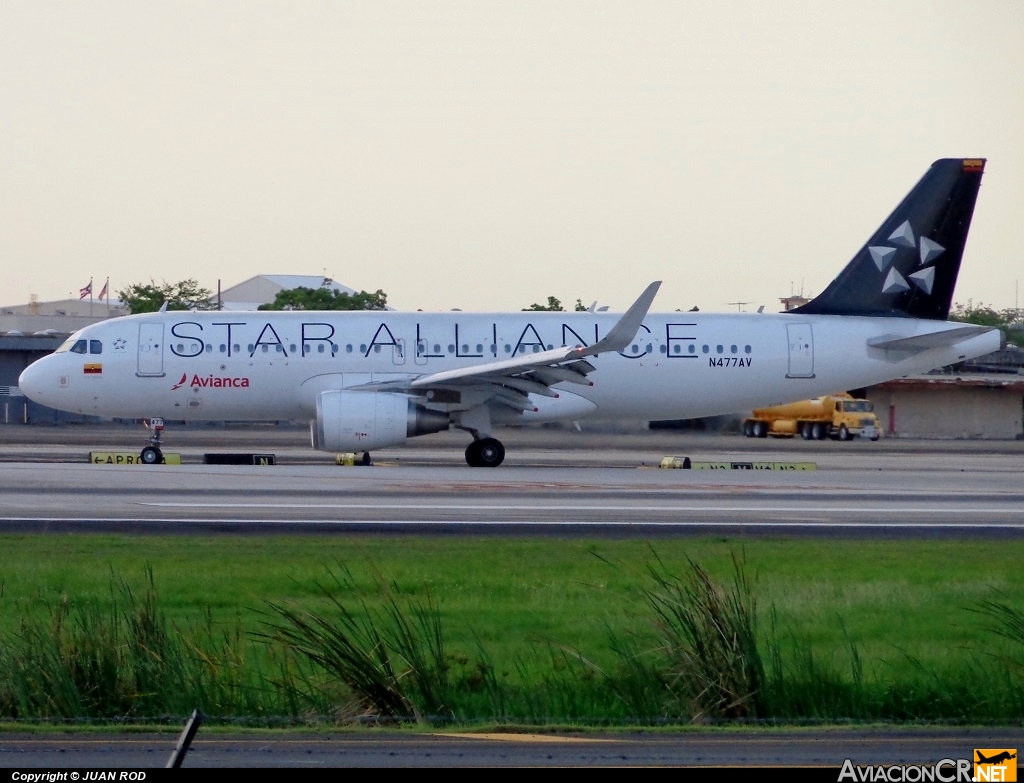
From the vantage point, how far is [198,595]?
12.5 meters

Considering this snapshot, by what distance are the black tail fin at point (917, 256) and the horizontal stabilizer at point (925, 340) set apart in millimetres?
1145

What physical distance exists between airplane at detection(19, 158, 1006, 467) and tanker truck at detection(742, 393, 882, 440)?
2143 cm

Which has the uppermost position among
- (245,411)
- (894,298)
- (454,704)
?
(894,298)

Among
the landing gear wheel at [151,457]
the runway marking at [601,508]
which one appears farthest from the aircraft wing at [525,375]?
the runway marking at [601,508]

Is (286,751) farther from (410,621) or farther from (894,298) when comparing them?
(894,298)

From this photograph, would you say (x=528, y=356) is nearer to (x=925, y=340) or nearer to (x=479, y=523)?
(x=925, y=340)

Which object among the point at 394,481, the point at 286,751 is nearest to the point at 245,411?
the point at 394,481

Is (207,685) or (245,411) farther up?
(245,411)

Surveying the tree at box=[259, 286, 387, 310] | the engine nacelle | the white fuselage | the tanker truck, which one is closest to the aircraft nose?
the white fuselage

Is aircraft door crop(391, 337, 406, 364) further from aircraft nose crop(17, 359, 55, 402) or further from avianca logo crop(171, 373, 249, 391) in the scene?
aircraft nose crop(17, 359, 55, 402)

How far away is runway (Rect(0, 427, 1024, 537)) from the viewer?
18812 millimetres

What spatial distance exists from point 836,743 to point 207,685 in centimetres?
456

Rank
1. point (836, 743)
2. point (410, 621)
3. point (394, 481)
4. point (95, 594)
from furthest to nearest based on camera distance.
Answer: point (394, 481) → point (95, 594) → point (410, 621) → point (836, 743)

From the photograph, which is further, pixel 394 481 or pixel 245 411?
pixel 245 411
